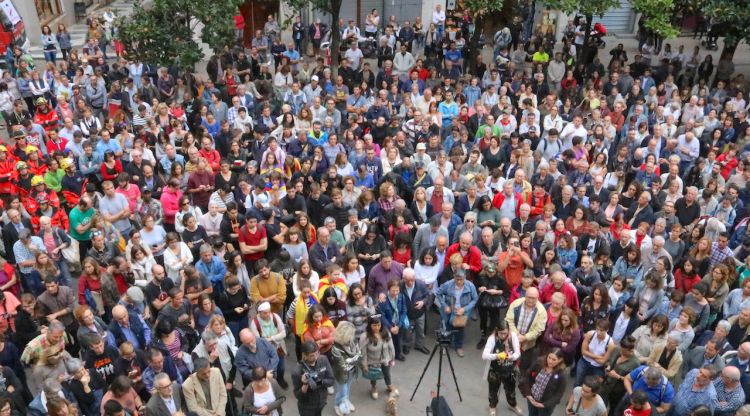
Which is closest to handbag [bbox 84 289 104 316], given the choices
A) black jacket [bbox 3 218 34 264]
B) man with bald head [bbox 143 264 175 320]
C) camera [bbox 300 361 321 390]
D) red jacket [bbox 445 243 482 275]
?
man with bald head [bbox 143 264 175 320]

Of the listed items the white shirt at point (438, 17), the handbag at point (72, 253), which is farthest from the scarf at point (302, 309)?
the white shirt at point (438, 17)

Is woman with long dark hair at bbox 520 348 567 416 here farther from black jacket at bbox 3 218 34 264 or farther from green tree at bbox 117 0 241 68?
green tree at bbox 117 0 241 68

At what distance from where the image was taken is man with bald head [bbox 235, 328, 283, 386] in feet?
22.5

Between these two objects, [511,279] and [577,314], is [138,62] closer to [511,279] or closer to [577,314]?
[511,279]

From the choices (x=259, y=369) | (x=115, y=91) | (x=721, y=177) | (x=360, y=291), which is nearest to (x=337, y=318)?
(x=360, y=291)

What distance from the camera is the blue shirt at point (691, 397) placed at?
6.43 meters

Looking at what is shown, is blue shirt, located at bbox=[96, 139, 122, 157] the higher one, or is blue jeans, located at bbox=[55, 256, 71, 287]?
blue shirt, located at bbox=[96, 139, 122, 157]

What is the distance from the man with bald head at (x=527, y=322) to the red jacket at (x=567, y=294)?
1.33ft

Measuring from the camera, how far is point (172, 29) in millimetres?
13578

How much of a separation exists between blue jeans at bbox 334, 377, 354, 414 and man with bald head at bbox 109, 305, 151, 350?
221 cm

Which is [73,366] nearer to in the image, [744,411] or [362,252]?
[362,252]

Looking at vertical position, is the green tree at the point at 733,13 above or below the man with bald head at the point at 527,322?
above

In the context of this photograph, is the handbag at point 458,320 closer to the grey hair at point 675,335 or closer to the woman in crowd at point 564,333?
the woman in crowd at point 564,333

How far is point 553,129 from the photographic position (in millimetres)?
11367
